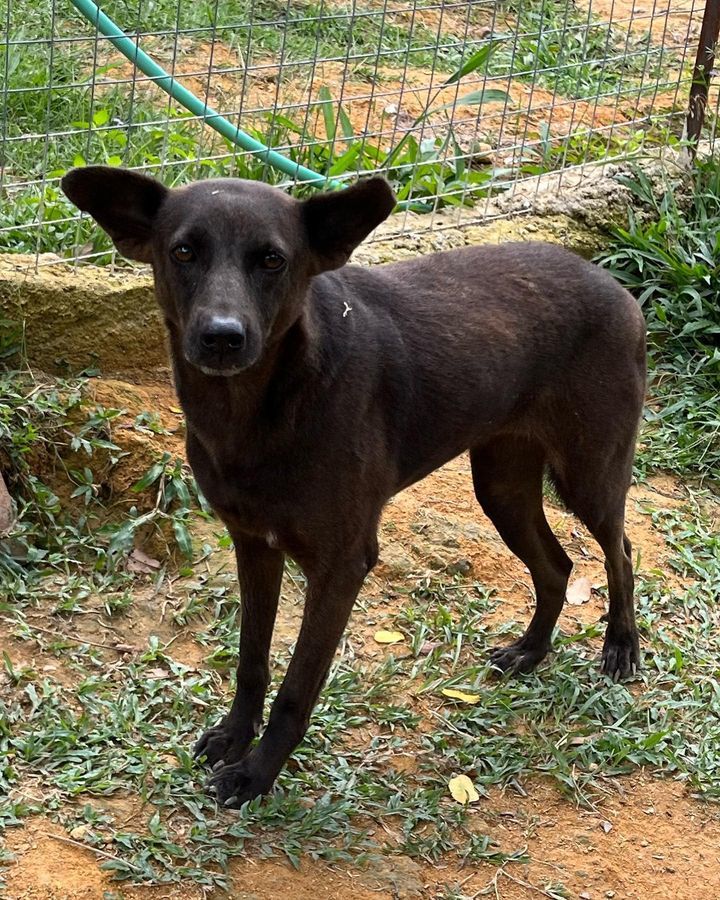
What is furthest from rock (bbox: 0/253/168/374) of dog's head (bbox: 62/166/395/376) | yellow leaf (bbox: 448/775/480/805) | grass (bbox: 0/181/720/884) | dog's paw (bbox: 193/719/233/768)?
yellow leaf (bbox: 448/775/480/805)

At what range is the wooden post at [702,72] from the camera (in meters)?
7.10

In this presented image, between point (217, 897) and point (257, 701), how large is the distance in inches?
29.2

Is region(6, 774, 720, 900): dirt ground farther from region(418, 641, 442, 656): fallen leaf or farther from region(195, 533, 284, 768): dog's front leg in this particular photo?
region(418, 641, 442, 656): fallen leaf

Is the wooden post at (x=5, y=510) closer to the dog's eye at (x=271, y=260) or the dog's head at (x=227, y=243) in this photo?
the dog's head at (x=227, y=243)

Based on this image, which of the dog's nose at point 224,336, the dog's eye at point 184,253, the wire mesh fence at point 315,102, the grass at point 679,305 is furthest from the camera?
the grass at point 679,305

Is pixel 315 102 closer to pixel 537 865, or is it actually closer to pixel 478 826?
pixel 478 826

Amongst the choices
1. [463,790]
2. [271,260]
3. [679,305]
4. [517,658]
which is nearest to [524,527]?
[517,658]

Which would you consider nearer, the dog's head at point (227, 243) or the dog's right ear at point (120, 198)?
the dog's head at point (227, 243)

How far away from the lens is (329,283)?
13.6 feet

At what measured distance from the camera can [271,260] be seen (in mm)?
3652

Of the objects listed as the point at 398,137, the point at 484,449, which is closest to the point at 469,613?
the point at 484,449

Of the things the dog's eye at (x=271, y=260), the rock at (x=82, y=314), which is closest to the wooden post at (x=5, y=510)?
the rock at (x=82, y=314)

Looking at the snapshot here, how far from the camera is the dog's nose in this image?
135 inches

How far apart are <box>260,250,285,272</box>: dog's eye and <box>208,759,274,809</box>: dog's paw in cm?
152
